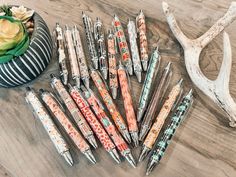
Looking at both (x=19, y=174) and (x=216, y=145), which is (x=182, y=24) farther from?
(x=19, y=174)

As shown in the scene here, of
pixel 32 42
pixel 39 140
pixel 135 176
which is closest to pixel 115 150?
pixel 135 176

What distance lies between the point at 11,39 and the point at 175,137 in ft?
1.21

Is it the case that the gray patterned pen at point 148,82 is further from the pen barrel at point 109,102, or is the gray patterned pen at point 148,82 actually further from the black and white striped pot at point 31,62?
the black and white striped pot at point 31,62

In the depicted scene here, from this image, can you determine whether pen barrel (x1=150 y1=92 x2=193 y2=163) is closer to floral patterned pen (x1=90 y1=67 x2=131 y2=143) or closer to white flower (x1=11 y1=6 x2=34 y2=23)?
floral patterned pen (x1=90 y1=67 x2=131 y2=143)

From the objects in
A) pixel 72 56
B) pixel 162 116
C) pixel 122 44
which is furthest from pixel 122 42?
pixel 162 116

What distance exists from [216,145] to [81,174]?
0.85ft

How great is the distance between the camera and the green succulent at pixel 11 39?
762 millimetres

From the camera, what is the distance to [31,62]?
2.66ft

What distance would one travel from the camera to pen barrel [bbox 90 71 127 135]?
78 centimetres

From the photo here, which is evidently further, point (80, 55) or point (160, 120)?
point (80, 55)

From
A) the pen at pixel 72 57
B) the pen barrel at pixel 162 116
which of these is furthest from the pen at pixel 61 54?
the pen barrel at pixel 162 116

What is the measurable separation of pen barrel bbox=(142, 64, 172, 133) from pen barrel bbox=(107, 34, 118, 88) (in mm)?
88

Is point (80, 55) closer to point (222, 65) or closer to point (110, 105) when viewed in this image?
point (110, 105)

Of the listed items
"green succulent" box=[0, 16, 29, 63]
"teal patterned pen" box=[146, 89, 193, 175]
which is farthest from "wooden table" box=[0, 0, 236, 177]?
"green succulent" box=[0, 16, 29, 63]
